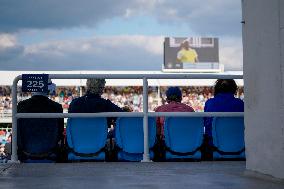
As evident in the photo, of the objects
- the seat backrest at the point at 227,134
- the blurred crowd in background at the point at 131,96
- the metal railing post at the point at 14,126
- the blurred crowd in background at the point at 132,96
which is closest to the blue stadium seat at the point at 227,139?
the seat backrest at the point at 227,134

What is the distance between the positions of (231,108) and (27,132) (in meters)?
2.27

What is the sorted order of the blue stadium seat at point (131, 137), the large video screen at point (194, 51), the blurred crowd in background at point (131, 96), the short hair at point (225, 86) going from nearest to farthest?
the blue stadium seat at point (131, 137) → the short hair at point (225, 86) → the blurred crowd in background at point (131, 96) → the large video screen at point (194, 51)

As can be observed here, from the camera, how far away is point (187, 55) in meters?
57.8

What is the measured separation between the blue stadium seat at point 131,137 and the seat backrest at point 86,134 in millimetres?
172

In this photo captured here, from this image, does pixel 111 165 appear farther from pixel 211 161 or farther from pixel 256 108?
pixel 256 108

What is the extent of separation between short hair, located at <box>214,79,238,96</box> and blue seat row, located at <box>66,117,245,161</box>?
455 mm

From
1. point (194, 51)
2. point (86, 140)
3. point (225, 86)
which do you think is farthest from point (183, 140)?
point (194, 51)

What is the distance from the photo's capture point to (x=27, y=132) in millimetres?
5648

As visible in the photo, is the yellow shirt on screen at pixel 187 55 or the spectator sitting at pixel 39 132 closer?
the spectator sitting at pixel 39 132

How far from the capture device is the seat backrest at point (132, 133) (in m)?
5.61

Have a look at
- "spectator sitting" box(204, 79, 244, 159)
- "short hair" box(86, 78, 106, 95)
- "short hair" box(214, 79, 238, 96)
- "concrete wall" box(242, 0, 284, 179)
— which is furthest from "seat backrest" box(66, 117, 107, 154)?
"concrete wall" box(242, 0, 284, 179)

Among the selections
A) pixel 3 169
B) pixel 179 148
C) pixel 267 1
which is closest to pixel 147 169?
pixel 179 148

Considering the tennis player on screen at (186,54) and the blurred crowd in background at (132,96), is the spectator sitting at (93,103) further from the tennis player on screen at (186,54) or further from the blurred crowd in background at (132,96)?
the tennis player on screen at (186,54)

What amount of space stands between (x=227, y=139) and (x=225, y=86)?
68 centimetres
